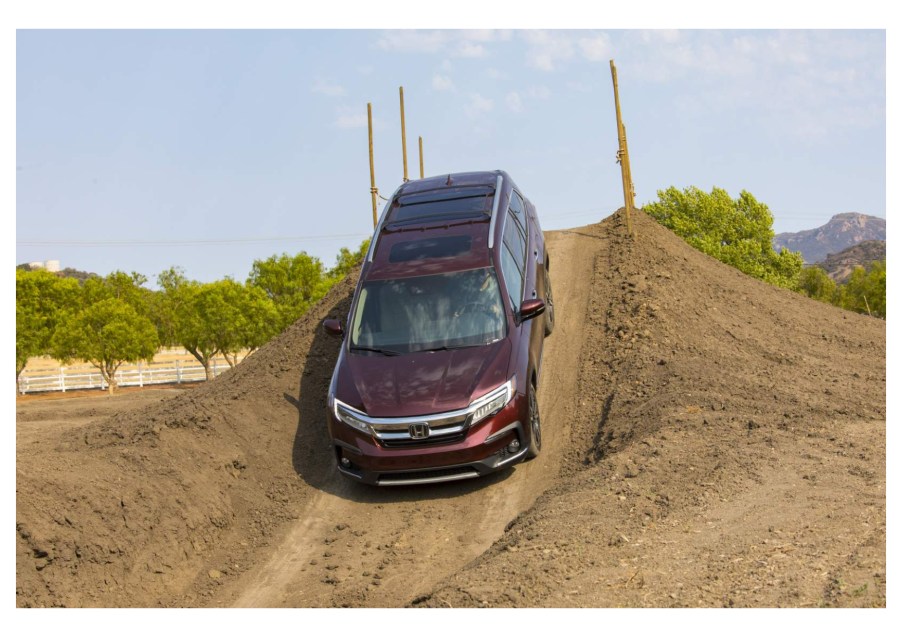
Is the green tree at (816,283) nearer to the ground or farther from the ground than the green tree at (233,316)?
farther from the ground

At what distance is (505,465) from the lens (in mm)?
9227

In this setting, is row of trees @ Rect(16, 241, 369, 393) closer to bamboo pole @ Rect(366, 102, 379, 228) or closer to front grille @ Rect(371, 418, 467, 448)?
bamboo pole @ Rect(366, 102, 379, 228)

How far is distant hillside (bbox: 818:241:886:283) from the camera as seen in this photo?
151 meters

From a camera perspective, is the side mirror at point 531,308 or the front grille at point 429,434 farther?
the side mirror at point 531,308

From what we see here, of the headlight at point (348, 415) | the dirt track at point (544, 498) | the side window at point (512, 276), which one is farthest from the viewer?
the side window at point (512, 276)

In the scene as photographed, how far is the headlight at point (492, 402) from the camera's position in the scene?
29.3 feet

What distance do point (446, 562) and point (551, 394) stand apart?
4.55m

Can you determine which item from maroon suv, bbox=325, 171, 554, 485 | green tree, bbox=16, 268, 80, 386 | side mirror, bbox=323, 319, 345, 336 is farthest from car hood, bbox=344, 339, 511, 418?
green tree, bbox=16, 268, 80, 386

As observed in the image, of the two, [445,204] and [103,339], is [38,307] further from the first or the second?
[445,204]

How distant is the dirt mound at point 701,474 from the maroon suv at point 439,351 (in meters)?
1.04

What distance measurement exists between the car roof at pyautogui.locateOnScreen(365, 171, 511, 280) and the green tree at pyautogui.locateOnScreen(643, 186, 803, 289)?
37.8 meters

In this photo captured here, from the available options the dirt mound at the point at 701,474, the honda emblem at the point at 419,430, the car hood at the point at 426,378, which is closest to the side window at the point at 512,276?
the car hood at the point at 426,378

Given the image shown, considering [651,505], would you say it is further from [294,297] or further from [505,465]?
[294,297]

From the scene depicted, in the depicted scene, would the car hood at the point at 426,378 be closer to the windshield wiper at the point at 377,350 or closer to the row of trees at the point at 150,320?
the windshield wiper at the point at 377,350
